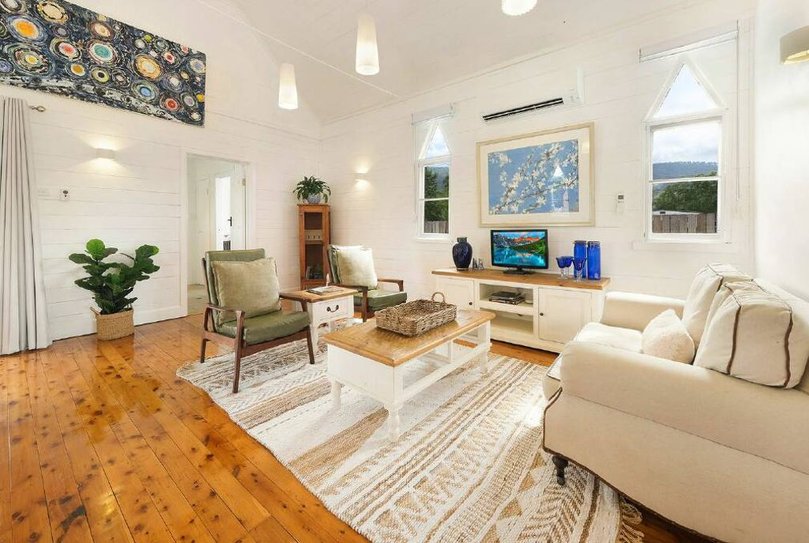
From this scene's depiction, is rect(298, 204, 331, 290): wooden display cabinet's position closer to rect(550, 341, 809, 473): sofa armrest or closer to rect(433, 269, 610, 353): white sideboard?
rect(433, 269, 610, 353): white sideboard

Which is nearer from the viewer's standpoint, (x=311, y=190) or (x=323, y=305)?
(x=323, y=305)

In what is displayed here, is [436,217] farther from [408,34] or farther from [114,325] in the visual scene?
[114,325]

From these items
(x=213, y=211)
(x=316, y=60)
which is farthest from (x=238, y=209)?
(x=316, y=60)

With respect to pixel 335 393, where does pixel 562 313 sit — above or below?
above

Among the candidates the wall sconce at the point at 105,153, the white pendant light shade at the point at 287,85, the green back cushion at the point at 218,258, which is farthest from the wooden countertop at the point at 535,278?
the wall sconce at the point at 105,153

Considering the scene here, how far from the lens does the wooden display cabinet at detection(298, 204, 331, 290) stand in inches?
217

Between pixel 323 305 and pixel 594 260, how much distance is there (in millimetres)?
2462

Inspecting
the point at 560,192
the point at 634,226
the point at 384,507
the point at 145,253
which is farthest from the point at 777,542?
the point at 145,253

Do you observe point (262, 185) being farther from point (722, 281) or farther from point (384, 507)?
point (722, 281)

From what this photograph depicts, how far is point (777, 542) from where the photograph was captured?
1.05 meters

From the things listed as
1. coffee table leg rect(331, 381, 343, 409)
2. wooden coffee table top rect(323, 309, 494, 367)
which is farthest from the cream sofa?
coffee table leg rect(331, 381, 343, 409)

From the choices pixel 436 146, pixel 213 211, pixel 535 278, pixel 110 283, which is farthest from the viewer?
pixel 213 211

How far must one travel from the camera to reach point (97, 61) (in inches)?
144

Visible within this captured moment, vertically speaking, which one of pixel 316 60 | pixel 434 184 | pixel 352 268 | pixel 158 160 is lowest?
pixel 352 268
